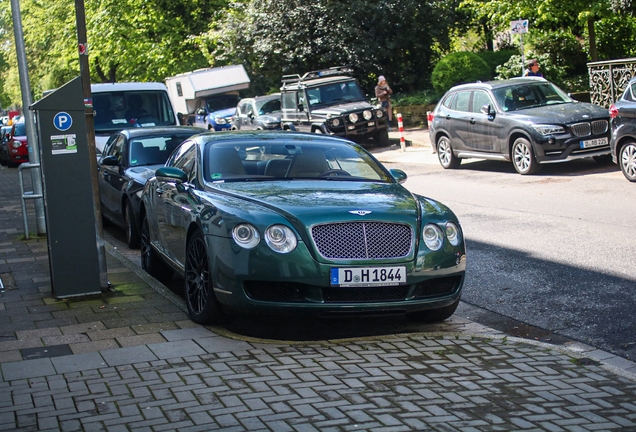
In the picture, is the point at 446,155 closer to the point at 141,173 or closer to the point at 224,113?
the point at 141,173

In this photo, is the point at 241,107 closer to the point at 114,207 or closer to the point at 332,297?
the point at 114,207

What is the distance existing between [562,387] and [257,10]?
108 ft

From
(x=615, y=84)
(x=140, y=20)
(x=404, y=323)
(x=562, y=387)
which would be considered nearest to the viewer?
(x=562, y=387)

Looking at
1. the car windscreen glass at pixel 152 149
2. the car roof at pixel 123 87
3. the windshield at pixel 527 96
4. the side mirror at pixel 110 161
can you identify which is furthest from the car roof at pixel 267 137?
the car roof at pixel 123 87

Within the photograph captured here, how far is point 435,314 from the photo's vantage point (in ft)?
22.3

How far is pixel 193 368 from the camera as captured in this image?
5430 millimetres

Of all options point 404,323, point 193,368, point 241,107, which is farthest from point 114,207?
point 241,107

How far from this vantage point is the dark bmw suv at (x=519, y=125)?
659 inches

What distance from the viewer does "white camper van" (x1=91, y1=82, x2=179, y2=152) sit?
18984 millimetres

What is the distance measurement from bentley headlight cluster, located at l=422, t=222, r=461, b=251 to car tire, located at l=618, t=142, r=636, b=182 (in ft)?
30.1

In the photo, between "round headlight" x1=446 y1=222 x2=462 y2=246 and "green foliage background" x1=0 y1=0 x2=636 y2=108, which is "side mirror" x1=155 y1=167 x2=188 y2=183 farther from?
"green foliage background" x1=0 y1=0 x2=636 y2=108

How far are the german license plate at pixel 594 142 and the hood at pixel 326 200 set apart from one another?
405 inches

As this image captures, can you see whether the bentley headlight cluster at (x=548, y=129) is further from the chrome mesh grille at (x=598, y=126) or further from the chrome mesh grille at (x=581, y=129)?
the chrome mesh grille at (x=598, y=126)

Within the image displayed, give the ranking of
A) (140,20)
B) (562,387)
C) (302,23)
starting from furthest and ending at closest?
(140,20) < (302,23) < (562,387)
